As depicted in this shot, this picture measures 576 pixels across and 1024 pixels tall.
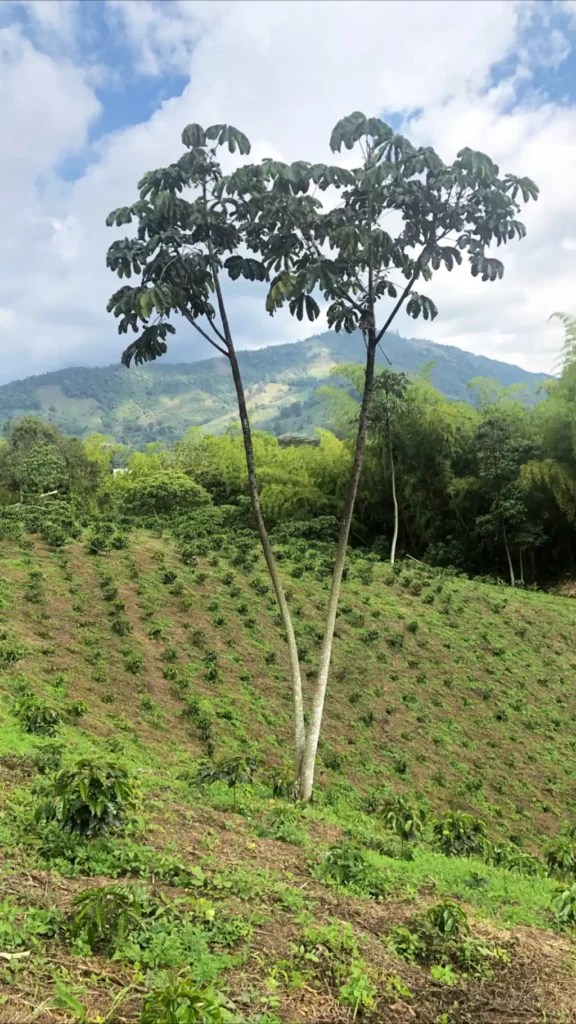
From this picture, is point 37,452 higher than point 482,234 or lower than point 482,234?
lower

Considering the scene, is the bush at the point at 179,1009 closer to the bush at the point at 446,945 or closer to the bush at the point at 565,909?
the bush at the point at 446,945

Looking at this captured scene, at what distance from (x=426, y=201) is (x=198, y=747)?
6459 mm

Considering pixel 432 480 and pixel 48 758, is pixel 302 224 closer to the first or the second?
pixel 48 758

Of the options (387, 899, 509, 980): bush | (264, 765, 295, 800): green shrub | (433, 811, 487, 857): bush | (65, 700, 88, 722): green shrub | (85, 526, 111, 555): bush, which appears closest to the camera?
(387, 899, 509, 980): bush

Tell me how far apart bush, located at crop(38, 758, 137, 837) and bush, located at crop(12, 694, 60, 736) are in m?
2.41

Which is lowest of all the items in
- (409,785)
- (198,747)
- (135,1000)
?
(409,785)

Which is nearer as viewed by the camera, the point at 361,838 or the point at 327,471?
→ the point at 361,838

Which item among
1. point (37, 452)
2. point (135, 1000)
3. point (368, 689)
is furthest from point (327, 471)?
point (135, 1000)

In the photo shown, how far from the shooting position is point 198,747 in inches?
305

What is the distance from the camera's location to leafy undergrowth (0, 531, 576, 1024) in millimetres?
2832

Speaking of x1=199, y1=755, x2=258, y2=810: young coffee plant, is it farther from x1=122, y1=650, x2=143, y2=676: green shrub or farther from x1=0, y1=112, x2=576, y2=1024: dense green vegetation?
x1=122, y1=650, x2=143, y2=676: green shrub

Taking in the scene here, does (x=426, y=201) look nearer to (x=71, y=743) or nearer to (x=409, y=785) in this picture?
(x=71, y=743)

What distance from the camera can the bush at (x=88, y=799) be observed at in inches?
148

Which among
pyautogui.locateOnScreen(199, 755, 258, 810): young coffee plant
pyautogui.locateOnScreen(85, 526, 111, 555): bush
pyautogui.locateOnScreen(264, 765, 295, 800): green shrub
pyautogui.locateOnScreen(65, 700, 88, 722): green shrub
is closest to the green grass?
pyautogui.locateOnScreen(199, 755, 258, 810): young coffee plant
